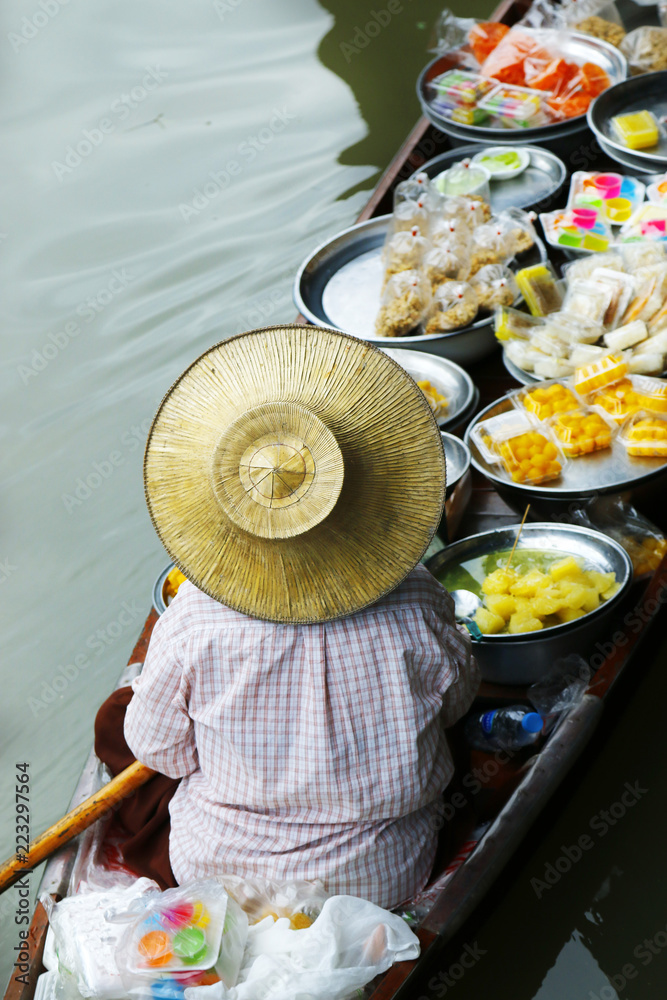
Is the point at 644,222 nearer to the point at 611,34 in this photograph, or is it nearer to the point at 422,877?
the point at 611,34

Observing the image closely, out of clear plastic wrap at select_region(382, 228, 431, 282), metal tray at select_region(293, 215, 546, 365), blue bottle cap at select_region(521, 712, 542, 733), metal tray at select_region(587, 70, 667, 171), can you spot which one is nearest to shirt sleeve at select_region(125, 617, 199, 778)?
blue bottle cap at select_region(521, 712, 542, 733)

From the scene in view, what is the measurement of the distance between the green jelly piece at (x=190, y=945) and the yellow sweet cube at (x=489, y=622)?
88 cm

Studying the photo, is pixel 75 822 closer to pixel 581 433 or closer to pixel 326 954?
pixel 326 954

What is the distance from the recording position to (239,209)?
14.9 ft

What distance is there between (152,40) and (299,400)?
5102 mm

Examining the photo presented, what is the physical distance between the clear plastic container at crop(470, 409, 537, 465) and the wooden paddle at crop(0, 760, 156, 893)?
119 centimetres

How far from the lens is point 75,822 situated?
175 centimetres

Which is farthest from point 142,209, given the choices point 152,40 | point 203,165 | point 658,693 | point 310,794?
point 310,794

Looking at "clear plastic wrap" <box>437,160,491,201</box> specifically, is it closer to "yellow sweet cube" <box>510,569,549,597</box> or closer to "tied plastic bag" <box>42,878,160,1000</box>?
"yellow sweet cube" <box>510,569,549,597</box>

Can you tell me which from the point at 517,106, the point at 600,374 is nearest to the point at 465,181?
the point at 517,106

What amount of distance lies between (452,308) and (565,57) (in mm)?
1794

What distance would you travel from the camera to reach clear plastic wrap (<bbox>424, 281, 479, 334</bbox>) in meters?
2.73

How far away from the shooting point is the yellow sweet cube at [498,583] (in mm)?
2100

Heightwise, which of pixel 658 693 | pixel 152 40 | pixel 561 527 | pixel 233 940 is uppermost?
pixel 152 40
